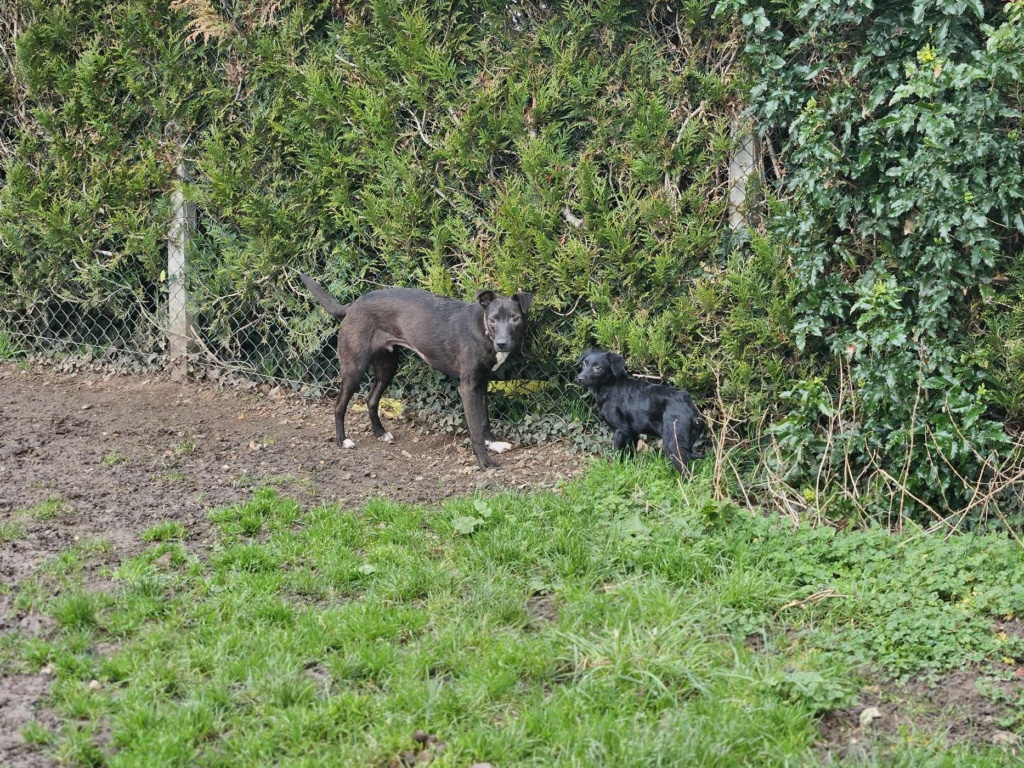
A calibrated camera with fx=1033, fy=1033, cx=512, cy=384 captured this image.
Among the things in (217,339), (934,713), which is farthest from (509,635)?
(217,339)

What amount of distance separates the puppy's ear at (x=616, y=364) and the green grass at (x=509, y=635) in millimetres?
976

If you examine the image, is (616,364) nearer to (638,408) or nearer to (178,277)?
(638,408)

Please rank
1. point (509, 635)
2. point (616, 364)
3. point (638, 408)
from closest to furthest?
point (509, 635), point (638, 408), point (616, 364)

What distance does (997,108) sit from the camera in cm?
507

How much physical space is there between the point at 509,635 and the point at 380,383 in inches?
138

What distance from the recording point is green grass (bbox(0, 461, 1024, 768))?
344 cm

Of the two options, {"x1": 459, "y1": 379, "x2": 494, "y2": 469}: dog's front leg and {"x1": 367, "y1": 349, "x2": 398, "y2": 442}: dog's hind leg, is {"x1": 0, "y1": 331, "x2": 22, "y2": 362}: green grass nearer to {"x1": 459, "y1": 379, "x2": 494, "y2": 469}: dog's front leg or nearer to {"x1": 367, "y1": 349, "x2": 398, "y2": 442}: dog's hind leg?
{"x1": 367, "y1": 349, "x2": 398, "y2": 442}: dog's hind leg

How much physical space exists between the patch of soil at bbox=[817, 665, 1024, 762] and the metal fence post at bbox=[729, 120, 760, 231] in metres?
3.00

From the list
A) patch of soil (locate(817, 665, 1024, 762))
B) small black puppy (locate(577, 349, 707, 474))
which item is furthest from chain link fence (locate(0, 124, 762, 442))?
patch of soil (locate(817, 665, 1024, 762))

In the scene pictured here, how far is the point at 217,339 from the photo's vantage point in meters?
8.22

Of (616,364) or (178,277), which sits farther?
(178,277)

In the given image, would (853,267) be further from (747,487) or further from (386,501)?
(386,501)

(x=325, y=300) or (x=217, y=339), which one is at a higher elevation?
(x=325, y=300)

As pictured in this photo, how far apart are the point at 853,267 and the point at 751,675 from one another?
2799 millimetres
